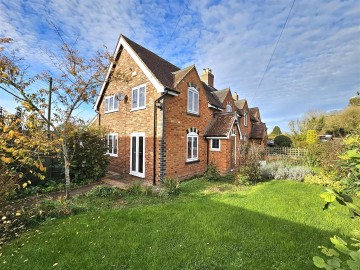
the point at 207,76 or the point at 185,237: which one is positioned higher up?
the point at 207,76

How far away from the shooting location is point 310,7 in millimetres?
7242

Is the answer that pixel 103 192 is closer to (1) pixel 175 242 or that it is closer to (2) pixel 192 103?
(1) pixel 175 242

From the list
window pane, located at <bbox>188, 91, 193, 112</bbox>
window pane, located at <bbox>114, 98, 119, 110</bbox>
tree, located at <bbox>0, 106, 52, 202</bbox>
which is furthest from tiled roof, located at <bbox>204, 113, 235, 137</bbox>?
tree, located at <bbox>0, 106, 52, 202</bbox>

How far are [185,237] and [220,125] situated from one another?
32.3ft

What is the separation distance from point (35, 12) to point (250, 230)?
10926mm

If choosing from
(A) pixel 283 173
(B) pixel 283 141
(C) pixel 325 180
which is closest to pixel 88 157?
(A) pixel 283 173

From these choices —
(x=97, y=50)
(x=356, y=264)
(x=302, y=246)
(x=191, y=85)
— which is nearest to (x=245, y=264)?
(x=302, y=246)

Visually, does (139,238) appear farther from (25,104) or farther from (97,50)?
(97,50)

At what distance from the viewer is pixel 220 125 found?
44.2 ft

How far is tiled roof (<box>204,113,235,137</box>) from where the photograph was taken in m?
12.8

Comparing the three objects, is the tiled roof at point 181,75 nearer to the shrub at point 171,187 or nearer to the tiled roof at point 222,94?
the shrub at point 171,187

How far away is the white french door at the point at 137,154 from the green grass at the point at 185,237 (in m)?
Answer: 4.62

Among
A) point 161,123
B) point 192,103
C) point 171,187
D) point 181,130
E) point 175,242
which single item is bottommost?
point 175,242

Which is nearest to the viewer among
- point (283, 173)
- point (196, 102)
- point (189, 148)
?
point (283, 173)
